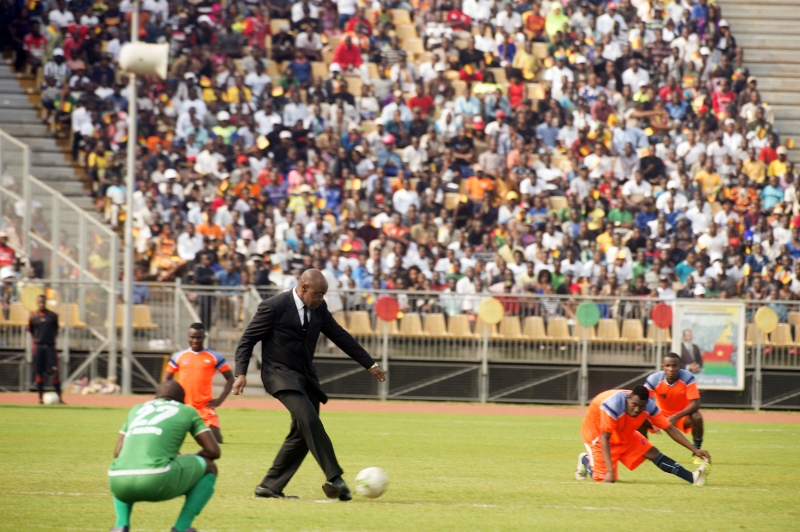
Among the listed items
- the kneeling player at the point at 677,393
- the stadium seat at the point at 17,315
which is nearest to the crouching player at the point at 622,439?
the kneeling player at the point at 677,393

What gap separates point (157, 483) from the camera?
753 centimetres

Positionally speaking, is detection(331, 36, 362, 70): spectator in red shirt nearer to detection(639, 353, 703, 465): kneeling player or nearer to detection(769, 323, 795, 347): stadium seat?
detection(769, 323, 795, 347): stadium seat

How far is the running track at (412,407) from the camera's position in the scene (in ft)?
71.8

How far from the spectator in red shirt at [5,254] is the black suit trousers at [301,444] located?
14.9 meters

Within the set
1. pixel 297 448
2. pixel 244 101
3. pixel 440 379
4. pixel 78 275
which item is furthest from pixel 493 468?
pixel 244 101

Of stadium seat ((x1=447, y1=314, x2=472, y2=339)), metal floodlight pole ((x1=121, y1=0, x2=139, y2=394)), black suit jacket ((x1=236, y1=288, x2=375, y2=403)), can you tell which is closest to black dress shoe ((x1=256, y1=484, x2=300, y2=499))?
black suit jacket ((x1=236, y1=288, x2=375, y2=403))

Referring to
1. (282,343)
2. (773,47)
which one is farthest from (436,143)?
(282,343)

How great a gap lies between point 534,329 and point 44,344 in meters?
9.20

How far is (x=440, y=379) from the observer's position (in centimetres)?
2400

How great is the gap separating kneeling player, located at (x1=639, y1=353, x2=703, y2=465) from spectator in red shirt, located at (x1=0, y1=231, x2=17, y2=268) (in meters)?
13.9

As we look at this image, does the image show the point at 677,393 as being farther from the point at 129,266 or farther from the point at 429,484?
the point at 129,266

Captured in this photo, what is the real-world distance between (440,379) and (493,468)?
10776 mm

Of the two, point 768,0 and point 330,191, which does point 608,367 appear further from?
point 768,0

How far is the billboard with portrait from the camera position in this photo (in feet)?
75.9
